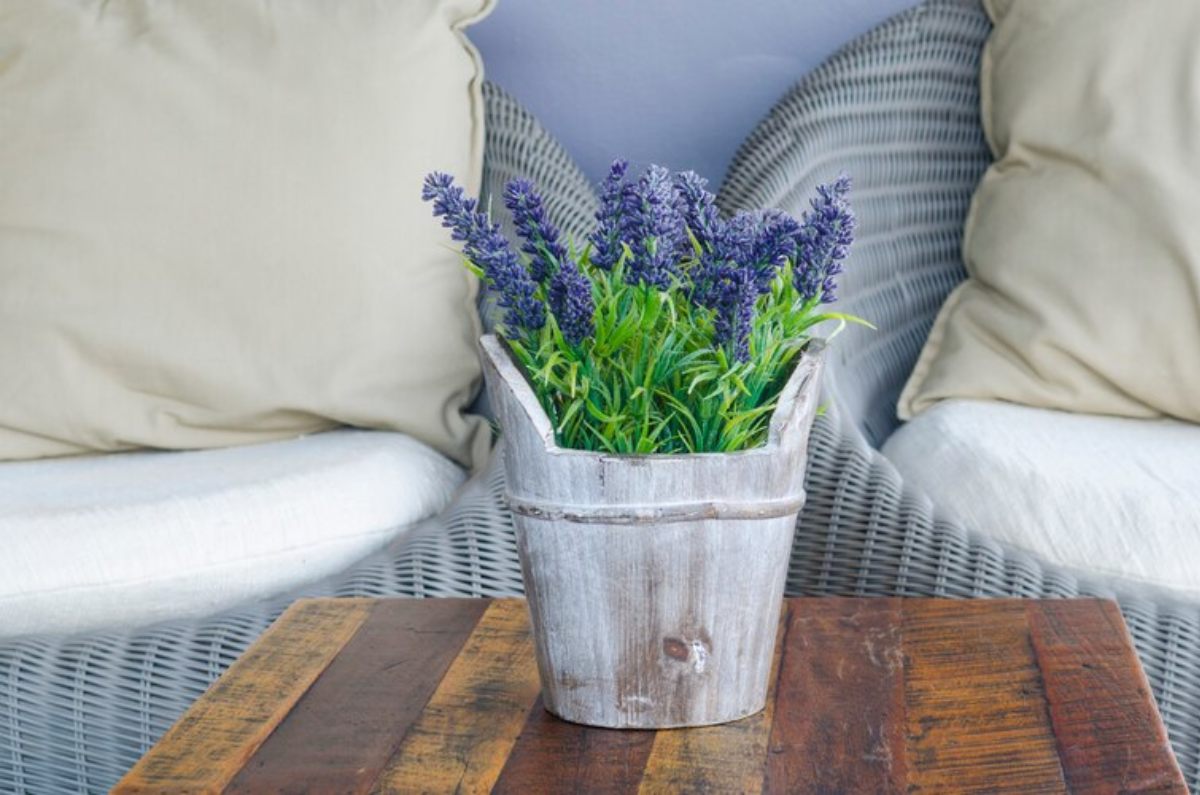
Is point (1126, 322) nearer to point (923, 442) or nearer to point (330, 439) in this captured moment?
point (923, 442)

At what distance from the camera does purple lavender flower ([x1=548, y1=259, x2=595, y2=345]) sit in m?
0.68

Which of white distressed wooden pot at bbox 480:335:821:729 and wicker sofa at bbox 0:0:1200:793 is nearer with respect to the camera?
white distressed wooden pot at bbox 480:335:821:729

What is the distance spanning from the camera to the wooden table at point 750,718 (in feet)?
2.22

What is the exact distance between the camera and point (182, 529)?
4.11 ft

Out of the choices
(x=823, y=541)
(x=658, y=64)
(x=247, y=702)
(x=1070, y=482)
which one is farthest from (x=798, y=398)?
(x=658, y=64)

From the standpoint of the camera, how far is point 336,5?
5.12 feet

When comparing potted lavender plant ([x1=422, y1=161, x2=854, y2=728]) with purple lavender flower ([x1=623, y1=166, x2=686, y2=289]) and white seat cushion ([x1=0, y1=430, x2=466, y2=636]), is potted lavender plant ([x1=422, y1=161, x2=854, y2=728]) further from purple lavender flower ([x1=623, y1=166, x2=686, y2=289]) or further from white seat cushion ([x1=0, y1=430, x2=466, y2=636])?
white seat cushion ([x1=0, y1=430, x2=466, y2=636])

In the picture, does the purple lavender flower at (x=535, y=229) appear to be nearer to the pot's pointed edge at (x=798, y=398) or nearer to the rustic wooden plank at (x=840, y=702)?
the pot's pointed edge at (x=798, y=398)

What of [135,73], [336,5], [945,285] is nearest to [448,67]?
[336,5]

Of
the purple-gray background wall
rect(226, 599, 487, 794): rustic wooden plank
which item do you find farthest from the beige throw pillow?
rect(226, 599, 487, 794): rustic wooden plank

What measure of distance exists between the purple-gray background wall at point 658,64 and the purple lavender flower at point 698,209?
123cm

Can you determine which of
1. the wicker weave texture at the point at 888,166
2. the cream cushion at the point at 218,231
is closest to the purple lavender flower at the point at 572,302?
the wicker weave texture at the point at 888,166

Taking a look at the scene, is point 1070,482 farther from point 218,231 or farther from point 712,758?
point 218,231

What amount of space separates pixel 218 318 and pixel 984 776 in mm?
1019
